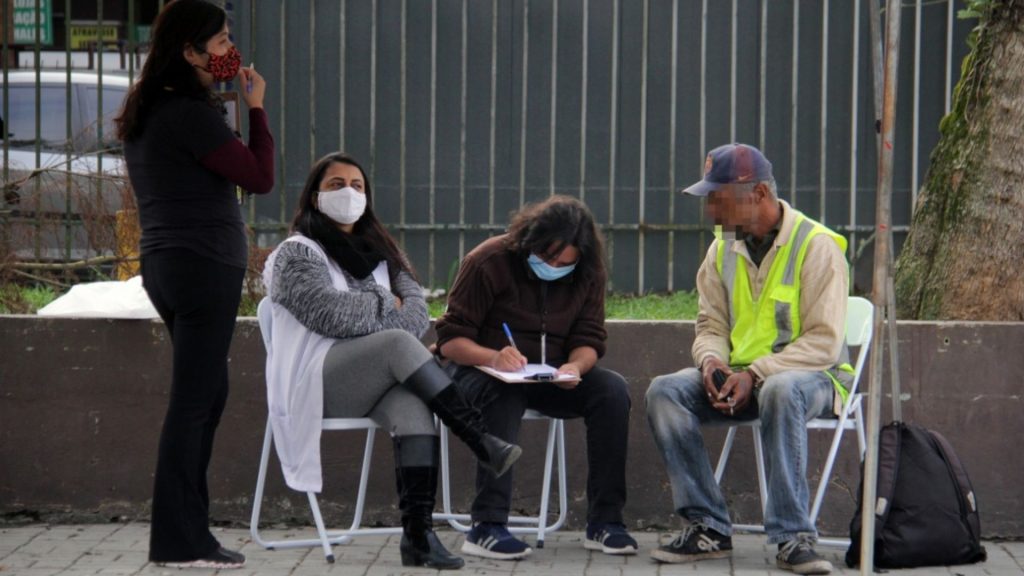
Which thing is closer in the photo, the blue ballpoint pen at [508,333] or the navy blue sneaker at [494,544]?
the navy blue sneaker at [494,544]

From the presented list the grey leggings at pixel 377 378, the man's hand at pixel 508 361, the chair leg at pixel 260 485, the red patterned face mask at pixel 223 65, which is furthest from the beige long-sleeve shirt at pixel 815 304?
the red patterned face mask at pixel 223 65

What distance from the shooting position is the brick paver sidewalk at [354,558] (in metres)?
5.32

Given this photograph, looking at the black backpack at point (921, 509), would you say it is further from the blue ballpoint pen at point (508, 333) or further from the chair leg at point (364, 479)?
the chair leg at point (364, 479)

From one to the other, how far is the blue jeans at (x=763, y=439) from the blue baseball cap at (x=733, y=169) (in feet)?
2.24

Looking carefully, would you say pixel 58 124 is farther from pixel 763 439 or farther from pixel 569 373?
pixel 763 439

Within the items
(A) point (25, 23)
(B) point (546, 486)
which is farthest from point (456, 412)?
(A) point (25, 23)

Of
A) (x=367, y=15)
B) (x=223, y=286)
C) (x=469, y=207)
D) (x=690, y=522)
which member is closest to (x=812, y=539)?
(x=690, y=522)

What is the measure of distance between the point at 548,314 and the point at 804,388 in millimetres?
972

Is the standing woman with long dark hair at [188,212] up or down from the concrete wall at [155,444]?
up

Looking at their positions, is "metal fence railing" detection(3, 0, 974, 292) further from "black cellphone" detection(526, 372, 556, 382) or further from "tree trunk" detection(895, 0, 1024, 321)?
"black cellphone" detection(526, 372, 556, 382)

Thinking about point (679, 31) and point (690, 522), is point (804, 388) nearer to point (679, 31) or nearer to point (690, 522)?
point (690, 522)

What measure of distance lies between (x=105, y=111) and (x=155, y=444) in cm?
174

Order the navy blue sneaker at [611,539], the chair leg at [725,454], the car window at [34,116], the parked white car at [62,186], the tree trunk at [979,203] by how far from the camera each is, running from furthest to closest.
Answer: the car window at [34,116]
the parked white car at [62,186]
the tree trunk at [979,203]
the chair leg at [725,454]
the navy blue sneaker at [611,539]

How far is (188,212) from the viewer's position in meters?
5.10
